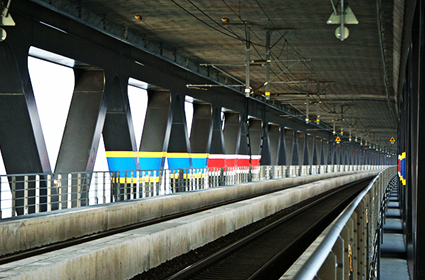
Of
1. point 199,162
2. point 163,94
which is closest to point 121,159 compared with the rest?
point 163,94

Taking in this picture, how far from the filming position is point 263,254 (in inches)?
507

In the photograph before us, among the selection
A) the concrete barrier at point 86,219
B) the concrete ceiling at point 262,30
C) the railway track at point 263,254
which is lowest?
the railway track at point 263,254

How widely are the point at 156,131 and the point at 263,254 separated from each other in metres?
16.4

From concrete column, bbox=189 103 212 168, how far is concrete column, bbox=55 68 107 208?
1216 centimetres

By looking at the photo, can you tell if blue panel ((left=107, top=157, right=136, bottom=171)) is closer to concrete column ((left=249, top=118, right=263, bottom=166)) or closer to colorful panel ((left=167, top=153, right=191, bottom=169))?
colorful panel ((left=167, top=153, right=191, bottom=169))

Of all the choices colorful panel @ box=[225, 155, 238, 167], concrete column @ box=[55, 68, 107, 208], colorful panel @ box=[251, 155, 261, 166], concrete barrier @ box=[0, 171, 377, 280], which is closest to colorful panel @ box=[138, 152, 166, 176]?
concrete column @ box=[55, 68, 107, 208]

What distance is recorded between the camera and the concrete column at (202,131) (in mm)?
34281

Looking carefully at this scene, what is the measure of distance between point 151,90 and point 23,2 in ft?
40.5

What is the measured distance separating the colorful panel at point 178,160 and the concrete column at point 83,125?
32.0ft

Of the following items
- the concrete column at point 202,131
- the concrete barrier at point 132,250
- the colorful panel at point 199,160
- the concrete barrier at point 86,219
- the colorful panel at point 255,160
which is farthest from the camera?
the colorful panel at point 255,160

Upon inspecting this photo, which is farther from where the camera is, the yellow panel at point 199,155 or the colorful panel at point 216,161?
the colorful panel at point 216,161

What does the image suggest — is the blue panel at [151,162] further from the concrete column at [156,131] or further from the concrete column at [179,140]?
the concrete column at [179,140]

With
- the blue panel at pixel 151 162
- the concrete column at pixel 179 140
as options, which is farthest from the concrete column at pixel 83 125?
the concrete column at pixel 179 140

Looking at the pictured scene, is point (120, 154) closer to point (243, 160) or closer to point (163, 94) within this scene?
point (163, 94)
